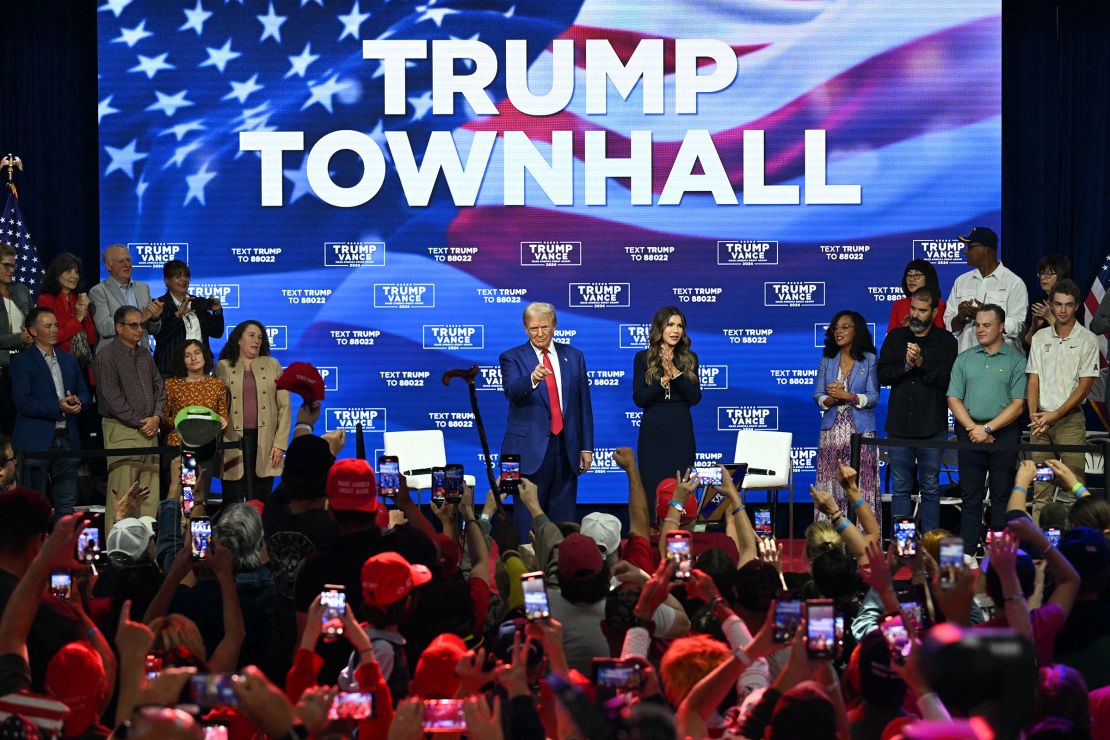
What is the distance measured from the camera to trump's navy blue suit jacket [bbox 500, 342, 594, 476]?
7848 mm

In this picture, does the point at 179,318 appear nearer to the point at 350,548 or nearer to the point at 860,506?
the point at 860,506

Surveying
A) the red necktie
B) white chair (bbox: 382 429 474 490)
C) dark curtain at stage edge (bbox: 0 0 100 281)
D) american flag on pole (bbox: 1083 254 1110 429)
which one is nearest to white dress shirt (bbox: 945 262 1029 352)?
american flag on pole (bbox: 1083 254 1110 429)

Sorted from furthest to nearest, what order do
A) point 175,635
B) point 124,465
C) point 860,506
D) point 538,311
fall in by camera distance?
point 124,465 < point 538,311 < point 860,506 < point 175,635

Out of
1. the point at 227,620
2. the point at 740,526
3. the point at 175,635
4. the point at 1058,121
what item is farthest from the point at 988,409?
the point at 175,635

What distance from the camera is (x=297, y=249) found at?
9.78m

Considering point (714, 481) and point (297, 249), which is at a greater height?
point (297, 249)

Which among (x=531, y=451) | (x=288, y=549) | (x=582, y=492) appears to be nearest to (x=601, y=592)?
(x=288, y=549)

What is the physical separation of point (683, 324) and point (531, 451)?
3.80ft

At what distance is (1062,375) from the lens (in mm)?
8008

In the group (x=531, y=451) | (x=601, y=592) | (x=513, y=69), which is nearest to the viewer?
(x=601, y=592)

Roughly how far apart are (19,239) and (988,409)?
640cm

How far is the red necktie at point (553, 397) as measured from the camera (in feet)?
26.0

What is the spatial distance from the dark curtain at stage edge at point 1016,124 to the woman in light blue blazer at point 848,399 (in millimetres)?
2335

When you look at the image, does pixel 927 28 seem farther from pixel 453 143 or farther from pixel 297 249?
pixel 297 249
